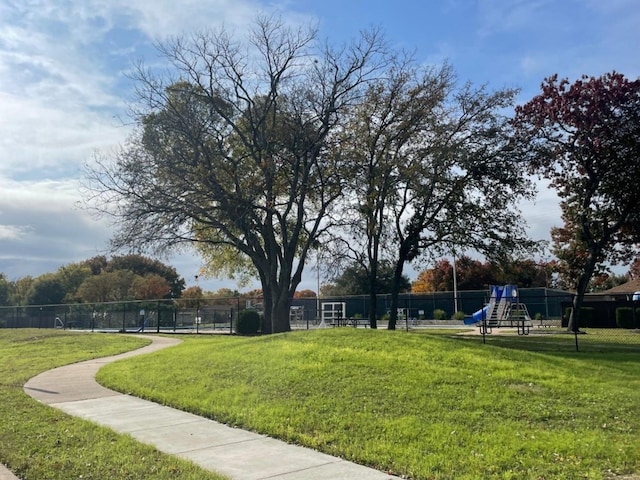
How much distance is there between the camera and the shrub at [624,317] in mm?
31406

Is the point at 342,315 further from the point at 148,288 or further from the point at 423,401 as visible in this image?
the point at 148,288

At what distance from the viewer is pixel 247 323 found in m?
29.3

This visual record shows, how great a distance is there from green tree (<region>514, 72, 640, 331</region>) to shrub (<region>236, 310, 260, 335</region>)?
15.1 metres

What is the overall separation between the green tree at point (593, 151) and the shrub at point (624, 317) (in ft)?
13.0

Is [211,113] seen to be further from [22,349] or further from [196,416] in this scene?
[196,416]

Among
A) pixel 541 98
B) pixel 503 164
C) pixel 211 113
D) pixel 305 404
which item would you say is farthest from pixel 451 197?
pixel 305 404

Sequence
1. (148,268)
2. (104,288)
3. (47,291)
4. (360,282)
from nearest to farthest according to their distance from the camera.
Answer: (360,282) → (104,288) → (47,291) → (148,268)

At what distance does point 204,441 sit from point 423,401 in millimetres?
3117

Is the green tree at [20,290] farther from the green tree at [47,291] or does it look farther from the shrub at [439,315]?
the shrub at [439,315]

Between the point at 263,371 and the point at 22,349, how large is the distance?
54.1 feet

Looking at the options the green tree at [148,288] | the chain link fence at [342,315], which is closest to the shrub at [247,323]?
the chain link fence at [342,315]

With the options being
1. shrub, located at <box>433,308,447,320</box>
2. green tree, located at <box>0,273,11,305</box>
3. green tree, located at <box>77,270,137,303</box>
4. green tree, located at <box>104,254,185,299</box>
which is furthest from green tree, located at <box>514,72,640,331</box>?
green tree, located at <box>0,273,11,305</box>

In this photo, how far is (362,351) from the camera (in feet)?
38.6

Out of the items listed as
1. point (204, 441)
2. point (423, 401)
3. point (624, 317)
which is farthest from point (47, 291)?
point (423, 401)
